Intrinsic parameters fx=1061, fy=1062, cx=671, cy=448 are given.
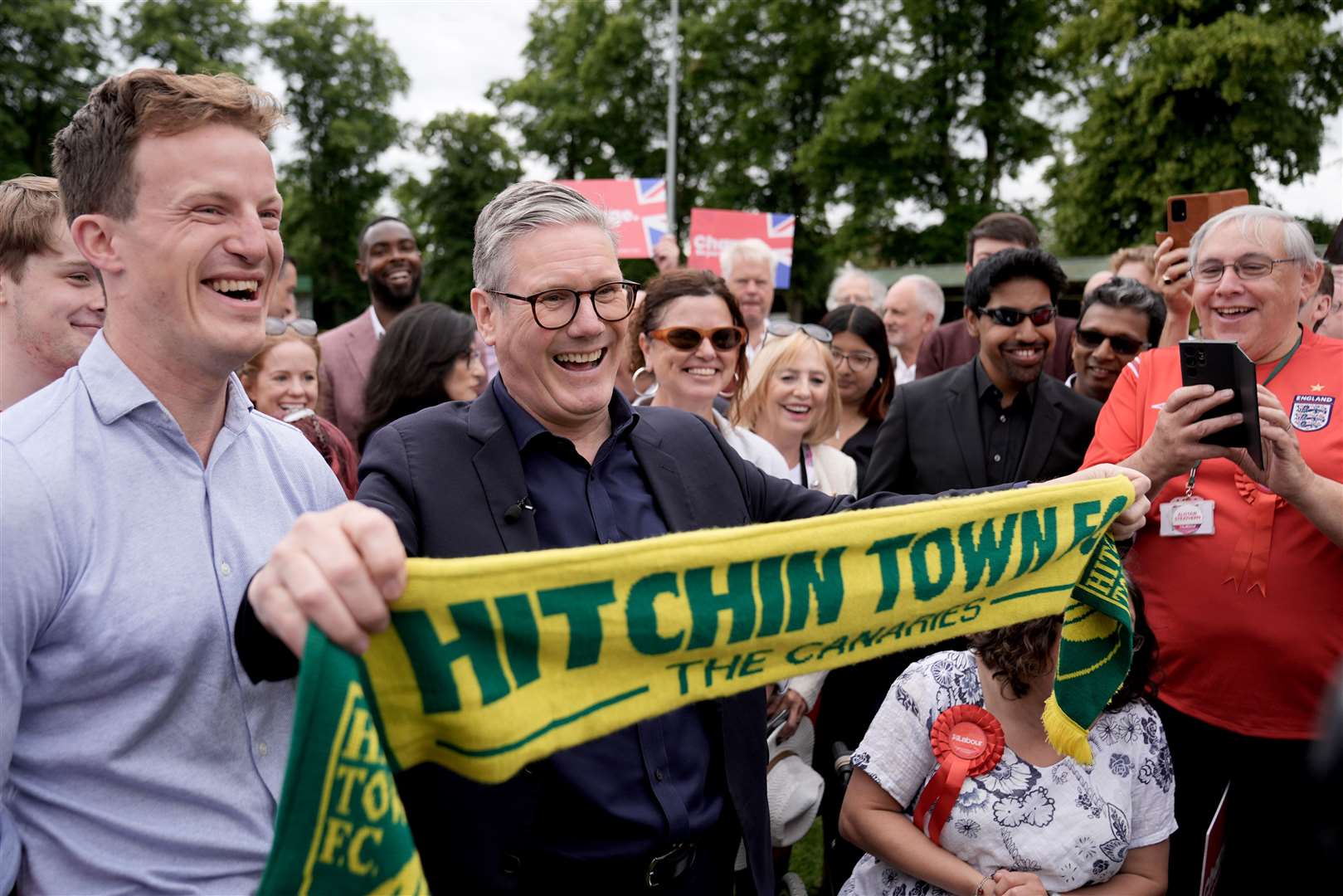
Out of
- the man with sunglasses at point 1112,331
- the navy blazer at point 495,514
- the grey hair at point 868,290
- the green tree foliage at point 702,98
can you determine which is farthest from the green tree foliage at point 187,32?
the navy blazer at point 495,514

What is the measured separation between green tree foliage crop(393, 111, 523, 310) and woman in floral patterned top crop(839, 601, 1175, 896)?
2981 centimetres

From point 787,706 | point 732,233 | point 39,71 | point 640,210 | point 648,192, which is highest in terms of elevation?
point 39,71

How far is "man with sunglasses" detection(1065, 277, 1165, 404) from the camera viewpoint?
4.61 meters

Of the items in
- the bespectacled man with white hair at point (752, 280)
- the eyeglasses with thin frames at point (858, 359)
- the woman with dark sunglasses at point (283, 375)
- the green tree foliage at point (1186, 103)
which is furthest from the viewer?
the green tree foliage at point (1186, 103)

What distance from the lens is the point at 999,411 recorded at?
421 cm

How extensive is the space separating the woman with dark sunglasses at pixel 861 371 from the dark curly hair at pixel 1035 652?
272 cm

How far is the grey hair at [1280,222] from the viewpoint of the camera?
3.25 meters

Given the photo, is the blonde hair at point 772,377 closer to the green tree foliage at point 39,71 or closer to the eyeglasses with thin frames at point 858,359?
the eyeglasses with thin frames at point 858,359

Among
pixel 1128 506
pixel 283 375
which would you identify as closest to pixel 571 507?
pixel 1128 506

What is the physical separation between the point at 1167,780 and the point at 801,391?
211 centimetres

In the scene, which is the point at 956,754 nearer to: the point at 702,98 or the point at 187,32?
the point at 702,98

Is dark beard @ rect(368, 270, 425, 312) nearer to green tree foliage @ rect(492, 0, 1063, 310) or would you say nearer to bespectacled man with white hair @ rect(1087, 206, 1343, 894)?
bespectacled man with white hair @ rect(1087, 206, 1343, 894)

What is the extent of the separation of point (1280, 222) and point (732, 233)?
8058 mm

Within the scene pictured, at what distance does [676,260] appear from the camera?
804cm
